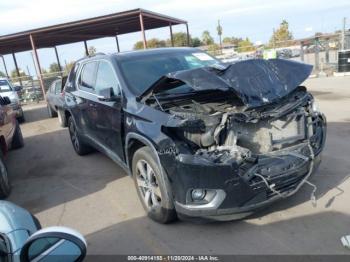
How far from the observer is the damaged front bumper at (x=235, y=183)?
3287 millimetres

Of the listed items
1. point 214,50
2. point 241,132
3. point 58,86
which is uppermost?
point 241,132

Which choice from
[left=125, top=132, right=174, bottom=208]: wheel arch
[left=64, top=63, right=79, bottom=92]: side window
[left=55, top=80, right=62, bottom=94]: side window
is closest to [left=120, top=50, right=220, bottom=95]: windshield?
[left=125, top=132, right=174, bottom=208]: wheel arch

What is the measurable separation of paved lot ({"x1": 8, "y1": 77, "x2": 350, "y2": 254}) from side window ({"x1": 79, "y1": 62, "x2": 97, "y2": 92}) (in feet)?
4.72

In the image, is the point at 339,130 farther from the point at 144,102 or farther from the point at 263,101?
the point at 144,102

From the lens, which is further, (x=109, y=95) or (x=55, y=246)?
(x=109, y=95)

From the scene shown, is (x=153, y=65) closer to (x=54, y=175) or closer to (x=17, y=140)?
(x=54, y=175)

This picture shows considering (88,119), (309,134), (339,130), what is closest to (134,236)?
(309,134)

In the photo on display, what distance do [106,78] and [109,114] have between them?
0.61 m

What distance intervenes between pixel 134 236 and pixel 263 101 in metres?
1.94

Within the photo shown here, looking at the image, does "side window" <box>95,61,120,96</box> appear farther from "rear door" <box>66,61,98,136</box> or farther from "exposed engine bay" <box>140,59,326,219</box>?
"exposed engine bay" <box>140,59,326,219</box>

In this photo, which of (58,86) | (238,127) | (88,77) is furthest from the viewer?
(58,86)

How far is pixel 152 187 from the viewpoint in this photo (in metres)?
3.97

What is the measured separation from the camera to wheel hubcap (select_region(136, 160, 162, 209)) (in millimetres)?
3915

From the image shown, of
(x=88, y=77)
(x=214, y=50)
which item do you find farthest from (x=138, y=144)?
(x=214, y=50)
